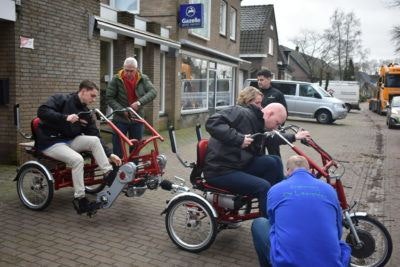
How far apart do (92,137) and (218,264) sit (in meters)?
2.27

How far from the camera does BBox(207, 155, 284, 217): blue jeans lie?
4629 millimetres

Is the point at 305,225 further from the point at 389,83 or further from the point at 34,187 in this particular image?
the point at 389,83

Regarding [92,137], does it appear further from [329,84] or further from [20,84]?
[329,84]

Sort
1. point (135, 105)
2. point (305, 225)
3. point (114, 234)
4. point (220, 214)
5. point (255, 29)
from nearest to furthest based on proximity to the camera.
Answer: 1. point (305, 225)
2. point (220, 214)
3. point (114, 234)
4. point (135, 105)
5. point (255, 29)

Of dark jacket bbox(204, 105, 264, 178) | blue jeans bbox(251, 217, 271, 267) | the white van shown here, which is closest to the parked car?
the white van

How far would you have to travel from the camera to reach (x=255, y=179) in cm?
468

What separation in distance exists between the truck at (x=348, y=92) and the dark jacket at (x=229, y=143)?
33.8 m

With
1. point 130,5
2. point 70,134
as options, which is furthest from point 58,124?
point 130,5

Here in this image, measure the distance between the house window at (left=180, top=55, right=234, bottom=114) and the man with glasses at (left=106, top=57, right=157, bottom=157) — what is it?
9.31 m

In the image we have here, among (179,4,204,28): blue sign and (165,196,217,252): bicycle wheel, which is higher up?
(179,4,204,28): blue sign

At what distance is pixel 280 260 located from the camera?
9.76ft

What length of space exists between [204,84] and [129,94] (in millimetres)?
12300

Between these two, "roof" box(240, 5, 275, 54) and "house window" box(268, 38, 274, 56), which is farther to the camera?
"house window" box(268, 38, 274, 56)

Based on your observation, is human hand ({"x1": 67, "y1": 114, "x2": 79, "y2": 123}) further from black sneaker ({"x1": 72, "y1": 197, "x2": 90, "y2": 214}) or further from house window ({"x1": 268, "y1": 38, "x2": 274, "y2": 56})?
house window ({"x1": 268, "y1": 38, "x2": 274, "y2": 56})
